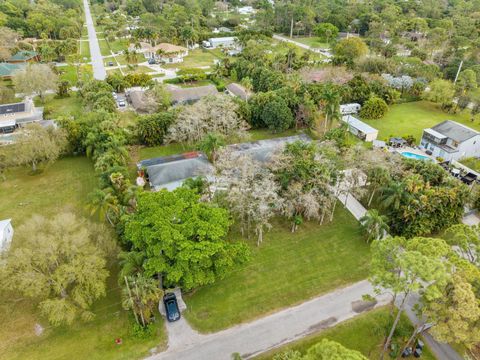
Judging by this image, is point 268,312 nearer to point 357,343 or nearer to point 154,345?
point 357,343

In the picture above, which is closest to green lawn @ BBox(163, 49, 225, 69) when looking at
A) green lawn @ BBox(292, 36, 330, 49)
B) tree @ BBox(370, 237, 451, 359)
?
green lawn @ BBox(292, 36, 330, 49)

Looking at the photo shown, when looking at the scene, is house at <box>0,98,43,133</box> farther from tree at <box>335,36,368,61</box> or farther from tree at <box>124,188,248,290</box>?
tree at <box>335,36,368,61</box>

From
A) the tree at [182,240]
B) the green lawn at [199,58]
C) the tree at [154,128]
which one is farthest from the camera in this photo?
the green lawn at [199,58]

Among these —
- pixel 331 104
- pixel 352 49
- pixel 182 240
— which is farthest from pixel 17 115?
pixel 352 49

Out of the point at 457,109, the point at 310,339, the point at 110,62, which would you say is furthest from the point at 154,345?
the point at 110,62

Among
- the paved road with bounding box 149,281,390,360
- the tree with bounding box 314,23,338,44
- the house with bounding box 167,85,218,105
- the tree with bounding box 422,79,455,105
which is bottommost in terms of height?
the paved road with bounding box 149,281,390,360

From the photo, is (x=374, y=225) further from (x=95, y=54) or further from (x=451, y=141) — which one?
(x=95, y=54)

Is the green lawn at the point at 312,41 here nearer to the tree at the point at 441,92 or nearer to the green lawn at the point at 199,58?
the green lawn at the point at 199,58

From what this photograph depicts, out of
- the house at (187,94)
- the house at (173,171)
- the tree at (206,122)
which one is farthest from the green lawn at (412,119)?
Answer: the house at (173,171)
